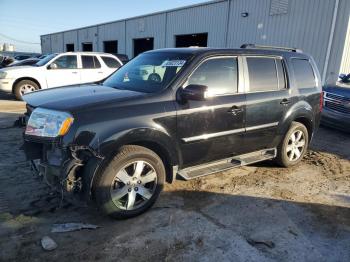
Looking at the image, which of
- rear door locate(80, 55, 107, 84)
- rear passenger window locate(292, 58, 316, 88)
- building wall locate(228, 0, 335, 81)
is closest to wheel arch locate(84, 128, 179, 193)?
rear passenger window locate(292, 58, 316, 88)

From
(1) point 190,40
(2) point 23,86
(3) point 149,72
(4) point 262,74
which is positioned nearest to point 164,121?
(3) point 149,72

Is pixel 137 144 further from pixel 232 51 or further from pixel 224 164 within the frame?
pixel 232 51

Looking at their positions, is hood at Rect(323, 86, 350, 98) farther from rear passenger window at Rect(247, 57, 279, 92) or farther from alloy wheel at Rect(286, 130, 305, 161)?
rear passenger window at Rect(247, 57, 279, 92)

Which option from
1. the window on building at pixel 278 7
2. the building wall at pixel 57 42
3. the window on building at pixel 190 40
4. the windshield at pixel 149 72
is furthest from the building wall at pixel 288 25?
the building wall at pixel 57 42

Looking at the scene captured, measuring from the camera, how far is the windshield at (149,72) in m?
4.03

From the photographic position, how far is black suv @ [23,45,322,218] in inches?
130

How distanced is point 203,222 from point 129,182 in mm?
936

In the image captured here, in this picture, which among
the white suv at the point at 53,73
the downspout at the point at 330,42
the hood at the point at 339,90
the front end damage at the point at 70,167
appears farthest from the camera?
the downspout at the point at 330,42

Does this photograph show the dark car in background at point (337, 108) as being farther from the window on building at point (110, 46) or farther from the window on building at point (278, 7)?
the window on building at point (110, 46)

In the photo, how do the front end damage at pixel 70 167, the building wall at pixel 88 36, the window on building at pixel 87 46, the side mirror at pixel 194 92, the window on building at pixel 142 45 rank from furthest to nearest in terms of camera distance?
1. the window on building at pixel 87 46
2. the building wall at pixel 88 36
3. the window on building at pixel 142 45
4. the side mirror at pixel 194 92
5. the front end damage at pixel 70 167

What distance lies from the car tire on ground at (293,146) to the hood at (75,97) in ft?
9.01

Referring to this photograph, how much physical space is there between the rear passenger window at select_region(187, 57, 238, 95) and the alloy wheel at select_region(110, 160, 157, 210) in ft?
3.89

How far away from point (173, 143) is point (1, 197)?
2166mm

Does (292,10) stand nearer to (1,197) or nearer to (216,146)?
(216,146)
